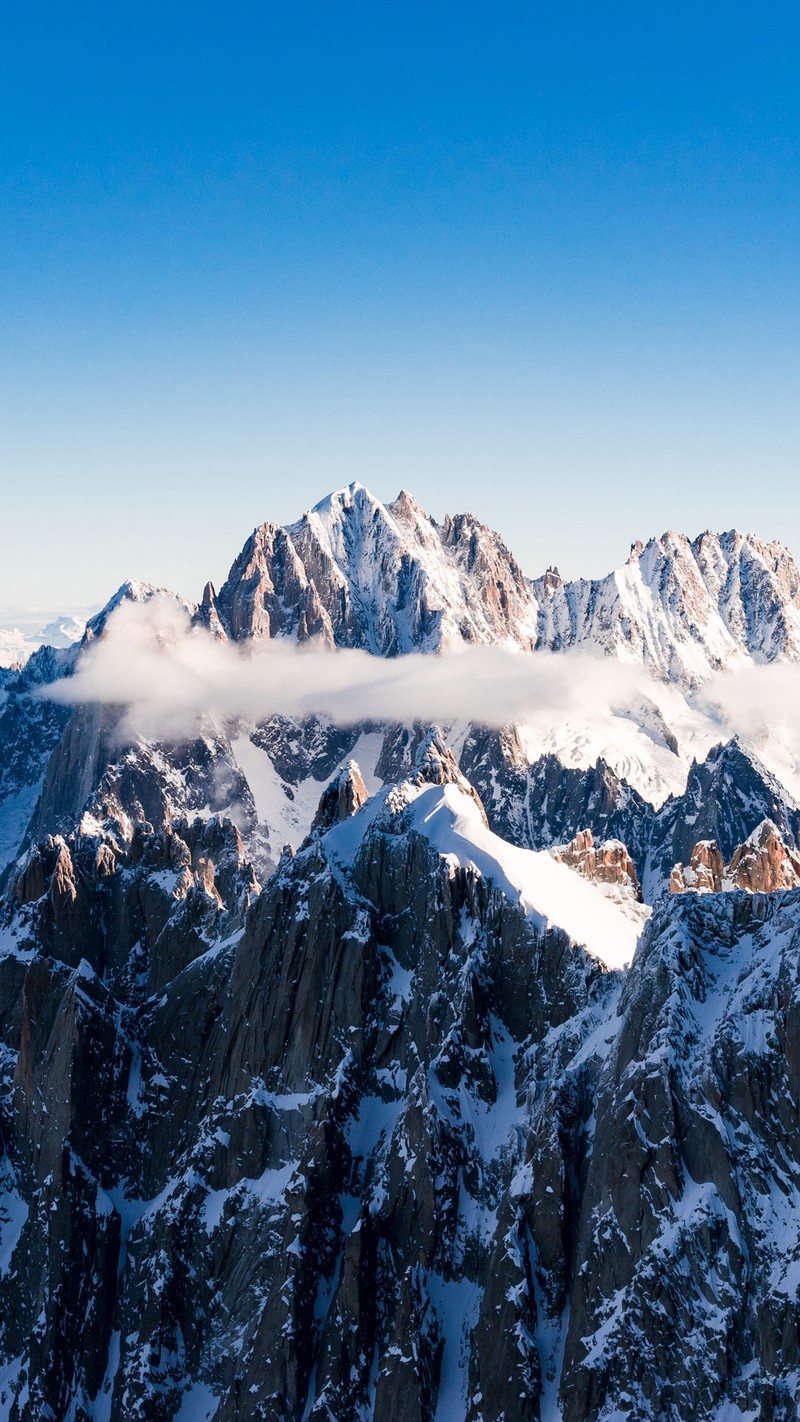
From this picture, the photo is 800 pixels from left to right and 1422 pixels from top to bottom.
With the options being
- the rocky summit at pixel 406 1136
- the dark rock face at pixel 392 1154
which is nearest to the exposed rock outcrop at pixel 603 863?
the rocky summit at pixel 406 1136

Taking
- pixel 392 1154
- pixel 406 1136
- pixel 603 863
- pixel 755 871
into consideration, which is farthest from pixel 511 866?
pixel 755 871

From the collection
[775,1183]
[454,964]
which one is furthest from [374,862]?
[775,1183]

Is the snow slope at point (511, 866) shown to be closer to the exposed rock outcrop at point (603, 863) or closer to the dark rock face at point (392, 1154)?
the dark rock face at point (392, 1154)

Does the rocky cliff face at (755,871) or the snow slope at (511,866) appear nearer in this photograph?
the snow slope at (511,866)

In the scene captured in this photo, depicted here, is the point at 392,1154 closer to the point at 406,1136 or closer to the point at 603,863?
the point at 406,1136

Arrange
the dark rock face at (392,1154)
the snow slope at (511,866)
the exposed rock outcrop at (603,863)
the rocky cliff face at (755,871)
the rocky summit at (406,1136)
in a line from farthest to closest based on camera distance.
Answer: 1. the exposed rock outcrop at (603,863)
2. the rocky cliff face at (755,871)
3. the snow slope at (511,866)
4. the rocky summit at (406,1136)
5. the dark rock face at (392,1154)

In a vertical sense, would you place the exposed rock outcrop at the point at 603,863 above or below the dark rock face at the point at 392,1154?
above

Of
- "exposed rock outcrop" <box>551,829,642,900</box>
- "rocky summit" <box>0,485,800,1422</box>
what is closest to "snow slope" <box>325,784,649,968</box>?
"rocky summit" <box>0,485,800,1422</box>

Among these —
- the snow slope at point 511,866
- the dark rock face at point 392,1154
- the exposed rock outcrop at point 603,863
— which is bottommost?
the dark rock face at point 392,1154

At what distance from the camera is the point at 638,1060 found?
279ft

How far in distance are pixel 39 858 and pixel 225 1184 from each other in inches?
2212

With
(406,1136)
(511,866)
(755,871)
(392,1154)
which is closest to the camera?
(406,1136)

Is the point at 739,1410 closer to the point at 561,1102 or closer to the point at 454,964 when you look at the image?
the point at 561,1102

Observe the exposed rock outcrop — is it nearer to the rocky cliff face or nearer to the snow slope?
the snow slope
